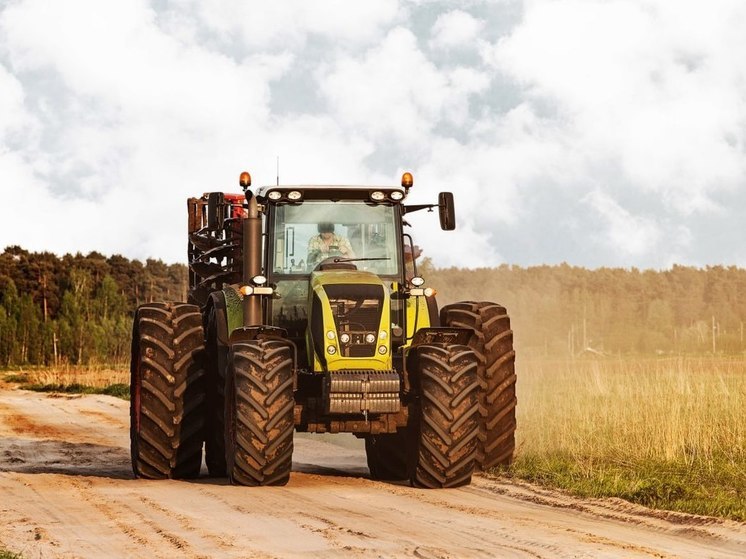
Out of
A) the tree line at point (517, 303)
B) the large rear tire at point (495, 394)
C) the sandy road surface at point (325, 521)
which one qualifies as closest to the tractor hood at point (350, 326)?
the sandy road surface at point (325, 521)

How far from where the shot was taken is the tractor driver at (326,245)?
13.4 meters

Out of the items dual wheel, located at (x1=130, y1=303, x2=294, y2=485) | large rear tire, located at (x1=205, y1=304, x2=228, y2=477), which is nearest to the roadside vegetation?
large rear tire, located at (x1=205, y1=304, x2=228, y2=477)

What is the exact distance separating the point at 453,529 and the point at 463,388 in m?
2.70

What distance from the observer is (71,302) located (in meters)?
66.5

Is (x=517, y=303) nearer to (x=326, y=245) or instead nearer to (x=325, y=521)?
(x=326, y=245)

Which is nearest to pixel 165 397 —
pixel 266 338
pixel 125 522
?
pixel 266 338

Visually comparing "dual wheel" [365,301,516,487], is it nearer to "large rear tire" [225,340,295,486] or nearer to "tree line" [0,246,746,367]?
"large rear tire" [225,340,295,486]

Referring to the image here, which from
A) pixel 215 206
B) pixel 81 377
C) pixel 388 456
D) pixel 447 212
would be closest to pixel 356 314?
pixel 447 212

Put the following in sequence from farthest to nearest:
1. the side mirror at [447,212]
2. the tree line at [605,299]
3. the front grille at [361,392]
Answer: the tree line at [605,299], the side mirror at [447,212], the front grille at [361,392]

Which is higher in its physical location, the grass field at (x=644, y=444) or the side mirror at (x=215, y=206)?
the side mirror at (x=215, y=206)

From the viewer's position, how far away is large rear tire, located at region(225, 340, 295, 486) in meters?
11.9

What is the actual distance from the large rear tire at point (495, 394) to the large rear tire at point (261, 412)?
2950mm

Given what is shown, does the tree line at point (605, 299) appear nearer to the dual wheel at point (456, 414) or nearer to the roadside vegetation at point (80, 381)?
the roadside vegetation at point (80, 381)

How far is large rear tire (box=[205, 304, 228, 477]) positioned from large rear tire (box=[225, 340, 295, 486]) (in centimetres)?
144
